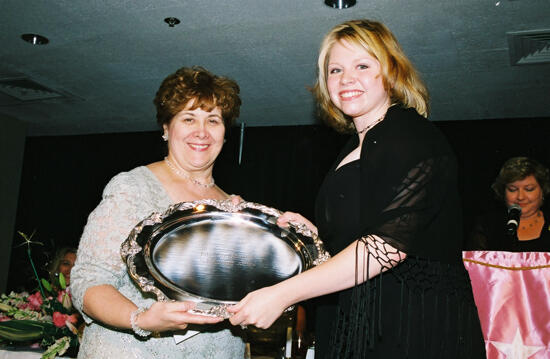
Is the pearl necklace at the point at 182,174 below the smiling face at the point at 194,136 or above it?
below

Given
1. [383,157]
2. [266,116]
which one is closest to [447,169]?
[383,157]

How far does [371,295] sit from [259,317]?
0.28 meters

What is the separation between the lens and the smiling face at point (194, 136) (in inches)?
73.9

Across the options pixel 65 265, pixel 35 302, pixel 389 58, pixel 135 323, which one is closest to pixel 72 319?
pixel 35 302

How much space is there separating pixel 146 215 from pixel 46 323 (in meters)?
1.00

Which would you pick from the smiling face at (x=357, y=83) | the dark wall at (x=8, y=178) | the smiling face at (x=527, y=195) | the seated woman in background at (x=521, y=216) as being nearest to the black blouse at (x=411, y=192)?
the smiling face at (x=357, y=83)

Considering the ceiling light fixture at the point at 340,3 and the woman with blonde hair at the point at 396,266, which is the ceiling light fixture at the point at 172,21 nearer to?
the ceiling light fixture at the point at 340,3

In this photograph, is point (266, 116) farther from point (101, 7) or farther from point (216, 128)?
point (216, 128)

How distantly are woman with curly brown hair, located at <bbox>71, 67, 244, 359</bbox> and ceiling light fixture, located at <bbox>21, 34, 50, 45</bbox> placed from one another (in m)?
3.65

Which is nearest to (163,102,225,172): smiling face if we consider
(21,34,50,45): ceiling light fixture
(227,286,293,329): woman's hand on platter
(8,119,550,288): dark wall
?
(227,286,293,329): woman's hand on platter

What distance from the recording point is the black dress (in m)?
1.22

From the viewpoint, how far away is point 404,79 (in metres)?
1.49

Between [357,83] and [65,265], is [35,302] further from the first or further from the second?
[65,265]

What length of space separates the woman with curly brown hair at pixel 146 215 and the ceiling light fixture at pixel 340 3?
2298 mm
